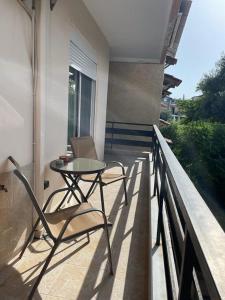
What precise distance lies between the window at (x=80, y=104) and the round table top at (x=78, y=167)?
837 millimetres

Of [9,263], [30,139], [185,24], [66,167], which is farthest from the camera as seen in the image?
[185,24]

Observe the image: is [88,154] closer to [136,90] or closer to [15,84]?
[15,84]

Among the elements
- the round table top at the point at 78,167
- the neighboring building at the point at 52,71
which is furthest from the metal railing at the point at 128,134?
the round table top at the point at 78,167

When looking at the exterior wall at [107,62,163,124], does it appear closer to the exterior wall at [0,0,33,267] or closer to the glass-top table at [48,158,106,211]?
the glass-top table at [48,158,106,211]

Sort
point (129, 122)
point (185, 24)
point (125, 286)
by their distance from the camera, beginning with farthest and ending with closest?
point (129, 122), point (185, 24), point (125, 286)

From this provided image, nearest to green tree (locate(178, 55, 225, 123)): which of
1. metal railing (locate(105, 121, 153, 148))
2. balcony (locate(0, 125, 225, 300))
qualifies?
metal railing (locate(105, 121, 153, 148))

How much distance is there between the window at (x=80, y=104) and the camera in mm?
3662

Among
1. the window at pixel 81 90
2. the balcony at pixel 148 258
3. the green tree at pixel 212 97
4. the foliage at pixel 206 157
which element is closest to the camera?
the balcony at pixel 148 258

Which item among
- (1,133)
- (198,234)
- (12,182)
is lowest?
(12,182)

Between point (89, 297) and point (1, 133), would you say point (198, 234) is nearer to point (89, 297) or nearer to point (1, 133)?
point (89, 297)

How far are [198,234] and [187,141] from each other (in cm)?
793

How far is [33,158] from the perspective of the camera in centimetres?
230

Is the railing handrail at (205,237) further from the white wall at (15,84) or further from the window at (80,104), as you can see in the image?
the window at (80,104)

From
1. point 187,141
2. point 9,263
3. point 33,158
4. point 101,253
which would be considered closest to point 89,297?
point 101,253
